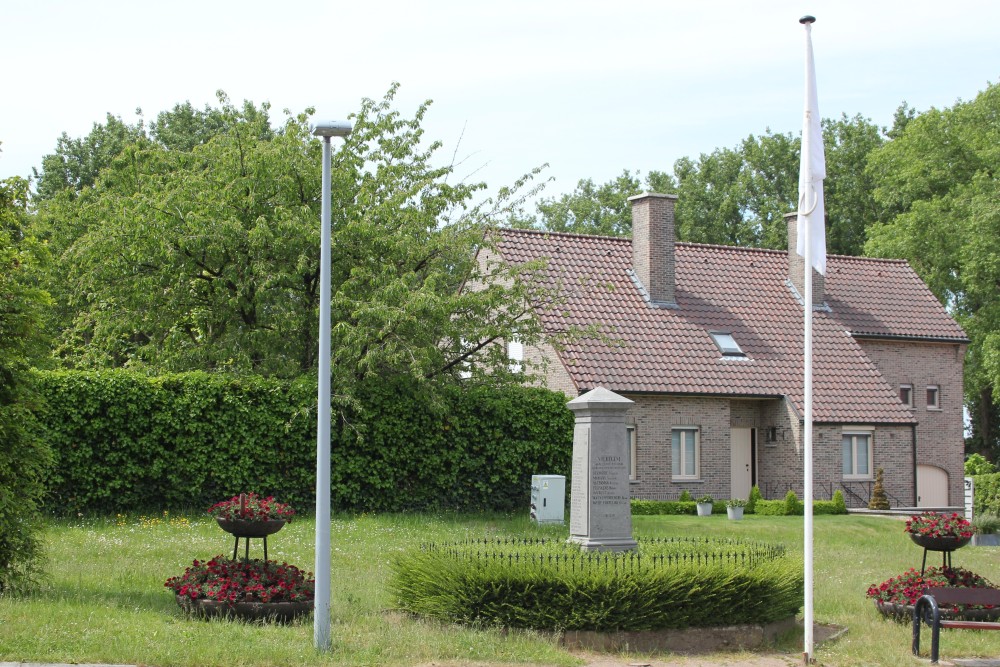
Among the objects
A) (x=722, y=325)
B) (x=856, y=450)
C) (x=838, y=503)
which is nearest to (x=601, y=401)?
(x=838, y=503)

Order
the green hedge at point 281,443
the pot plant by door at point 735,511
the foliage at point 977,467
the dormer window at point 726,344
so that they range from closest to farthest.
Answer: the green hedge at point 281,443 → the pot plant by door at point 735,511 → the dormer window at point 726,344 → the foliage at point 977,467

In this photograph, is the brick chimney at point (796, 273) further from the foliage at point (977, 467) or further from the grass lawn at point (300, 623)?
the grass lawn at point (300, 623)

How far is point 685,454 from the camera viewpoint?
3400 centimetres

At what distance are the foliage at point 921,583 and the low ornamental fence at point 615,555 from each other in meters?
1.45

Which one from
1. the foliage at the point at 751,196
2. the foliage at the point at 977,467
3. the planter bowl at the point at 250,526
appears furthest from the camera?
the foliage at the point at 751,196

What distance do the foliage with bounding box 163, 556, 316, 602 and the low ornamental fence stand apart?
179 centimetres

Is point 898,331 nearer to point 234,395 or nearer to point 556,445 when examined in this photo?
point 556,445

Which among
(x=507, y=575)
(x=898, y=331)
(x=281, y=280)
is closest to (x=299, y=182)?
(x=281, y=280)

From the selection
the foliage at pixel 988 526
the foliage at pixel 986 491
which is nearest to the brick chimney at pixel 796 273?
the foliage at pixel 986 491

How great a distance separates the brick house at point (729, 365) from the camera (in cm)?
3331

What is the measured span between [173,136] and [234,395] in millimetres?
26560

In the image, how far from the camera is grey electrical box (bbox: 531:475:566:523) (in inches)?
1038

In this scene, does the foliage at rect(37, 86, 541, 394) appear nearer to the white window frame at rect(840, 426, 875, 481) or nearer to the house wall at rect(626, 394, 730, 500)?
the house wall at rect(626, 394, 730, 500)

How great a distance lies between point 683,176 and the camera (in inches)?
2569
